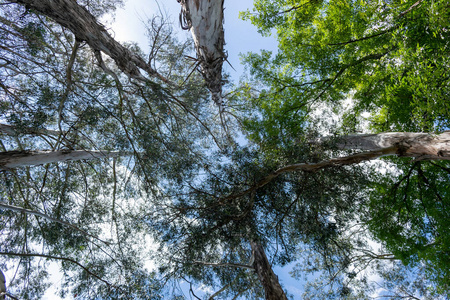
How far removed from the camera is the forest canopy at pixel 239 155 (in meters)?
4.07

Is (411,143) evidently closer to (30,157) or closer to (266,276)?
(266,276)

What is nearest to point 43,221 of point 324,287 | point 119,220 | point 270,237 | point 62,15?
point 119,220

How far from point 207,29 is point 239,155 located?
2.58m

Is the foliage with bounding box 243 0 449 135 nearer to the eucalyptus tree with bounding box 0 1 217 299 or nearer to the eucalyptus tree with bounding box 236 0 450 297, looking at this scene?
the eucalyptus tree with bounding box 236 0 450 297

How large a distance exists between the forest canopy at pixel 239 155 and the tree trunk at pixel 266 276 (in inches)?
1.3

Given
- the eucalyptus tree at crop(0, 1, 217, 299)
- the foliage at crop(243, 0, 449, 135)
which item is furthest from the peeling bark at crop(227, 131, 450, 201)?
the eucalyptus tree at crop(0, 1, 217, 299)

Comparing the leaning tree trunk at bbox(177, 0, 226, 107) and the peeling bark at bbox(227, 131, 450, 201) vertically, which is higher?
the leaning tree trunk at bbox(177, 0, 226, 107)

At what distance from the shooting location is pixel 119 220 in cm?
652

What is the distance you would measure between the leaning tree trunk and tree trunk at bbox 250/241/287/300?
397 centimetres

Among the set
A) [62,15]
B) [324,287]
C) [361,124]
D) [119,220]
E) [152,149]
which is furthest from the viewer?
[324,287]

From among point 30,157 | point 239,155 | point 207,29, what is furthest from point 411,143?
point 30,157

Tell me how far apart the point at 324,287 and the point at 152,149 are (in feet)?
22.8

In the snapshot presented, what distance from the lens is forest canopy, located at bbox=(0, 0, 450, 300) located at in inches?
160

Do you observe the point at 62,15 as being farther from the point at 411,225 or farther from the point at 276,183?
the point at 411,225
